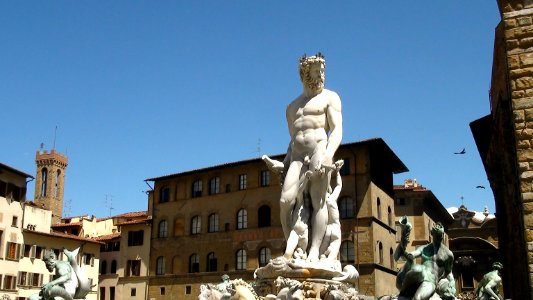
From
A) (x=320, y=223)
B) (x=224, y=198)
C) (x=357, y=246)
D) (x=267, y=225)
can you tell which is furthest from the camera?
(x=224, y=198)

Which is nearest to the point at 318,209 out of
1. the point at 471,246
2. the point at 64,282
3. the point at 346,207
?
the point at 64,282

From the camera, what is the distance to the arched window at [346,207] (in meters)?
46.7

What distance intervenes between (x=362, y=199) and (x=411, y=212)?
46.3ft

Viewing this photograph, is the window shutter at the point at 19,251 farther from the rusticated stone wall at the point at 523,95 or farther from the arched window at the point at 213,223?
the rusticated stone wall at the point at 523,95

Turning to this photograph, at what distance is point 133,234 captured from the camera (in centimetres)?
5869

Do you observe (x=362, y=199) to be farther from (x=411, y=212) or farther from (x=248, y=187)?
(x=411, y=212)

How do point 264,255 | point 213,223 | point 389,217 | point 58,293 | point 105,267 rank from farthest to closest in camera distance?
point 105,267
point 213,223
point 389,217
point 264,255
point 58,293

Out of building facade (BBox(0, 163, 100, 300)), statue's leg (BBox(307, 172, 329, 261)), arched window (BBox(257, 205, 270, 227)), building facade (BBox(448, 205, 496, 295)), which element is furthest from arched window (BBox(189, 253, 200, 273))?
statue's leg (BBox(307, 172, 329, 261))

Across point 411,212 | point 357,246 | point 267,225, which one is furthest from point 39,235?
point 411,212

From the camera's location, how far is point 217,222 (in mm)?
53594

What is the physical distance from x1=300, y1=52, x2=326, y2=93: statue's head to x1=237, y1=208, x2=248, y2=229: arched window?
40.3 m

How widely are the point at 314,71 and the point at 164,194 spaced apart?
47882 mm

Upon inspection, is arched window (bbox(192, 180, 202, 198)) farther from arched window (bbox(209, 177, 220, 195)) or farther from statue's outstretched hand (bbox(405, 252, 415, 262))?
statue's outstretched hand (bbox(405, 252, 415, 262))

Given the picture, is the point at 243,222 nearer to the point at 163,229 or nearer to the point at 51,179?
the point at 163,229
